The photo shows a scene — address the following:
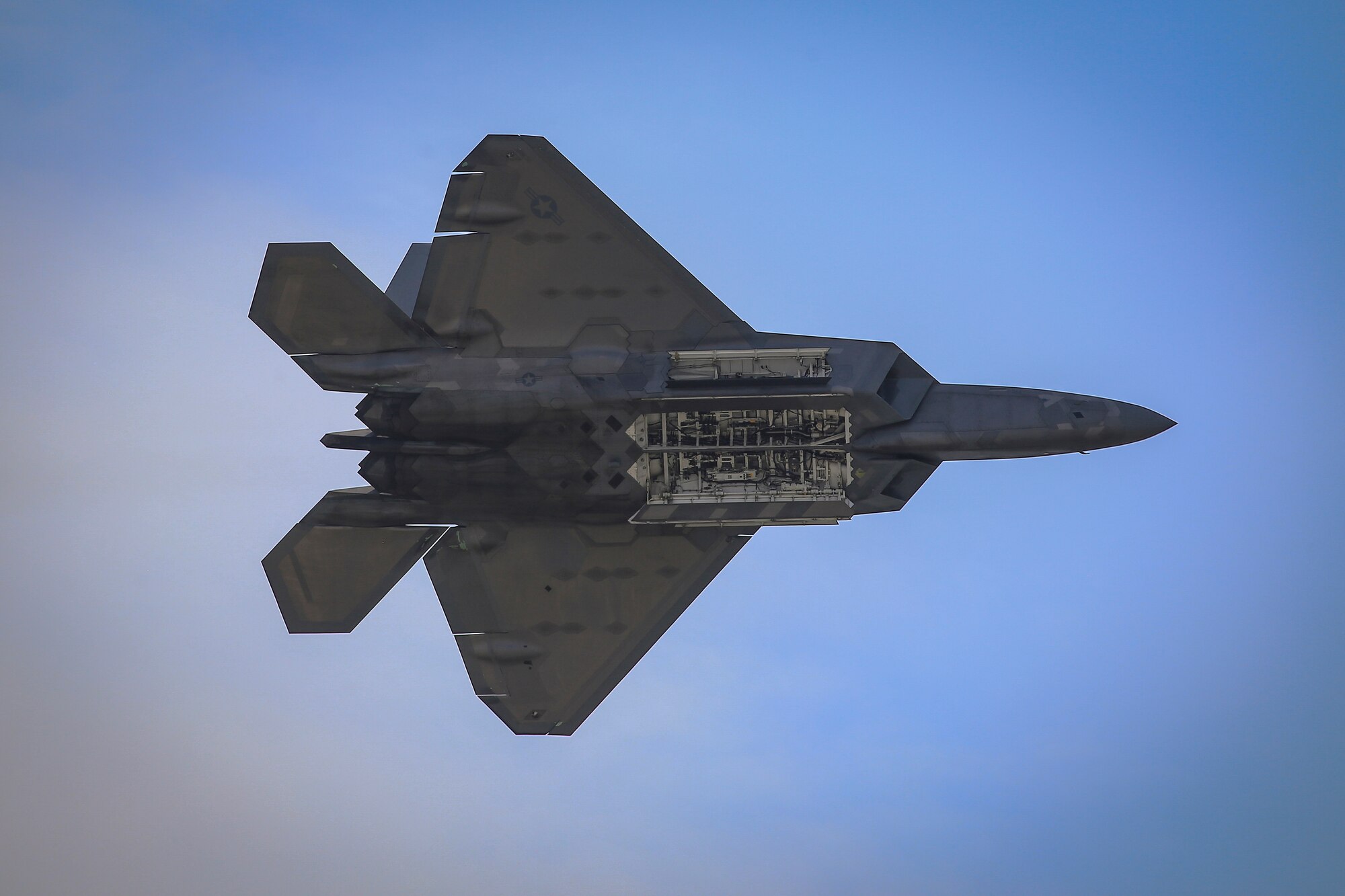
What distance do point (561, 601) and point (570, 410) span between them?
3.96 metres

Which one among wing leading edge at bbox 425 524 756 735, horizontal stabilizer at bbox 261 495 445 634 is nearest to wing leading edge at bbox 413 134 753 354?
wing leading edge at bbox 425 524 756 735

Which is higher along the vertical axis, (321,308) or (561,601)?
(321,308)

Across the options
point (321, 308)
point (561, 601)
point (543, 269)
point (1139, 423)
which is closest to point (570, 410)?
point (543, 269)

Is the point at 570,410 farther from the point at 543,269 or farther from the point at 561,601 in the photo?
the point at 561,601

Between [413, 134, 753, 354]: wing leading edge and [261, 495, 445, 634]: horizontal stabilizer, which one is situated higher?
[413, 134, 753, 354]: wing leading edge

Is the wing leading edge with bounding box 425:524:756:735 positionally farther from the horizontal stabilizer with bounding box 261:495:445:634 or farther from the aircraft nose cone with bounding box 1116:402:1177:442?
the aircraft nose cone with bounding box 1116:402:1177:442

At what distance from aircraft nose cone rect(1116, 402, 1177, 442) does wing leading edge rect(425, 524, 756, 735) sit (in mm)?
6994

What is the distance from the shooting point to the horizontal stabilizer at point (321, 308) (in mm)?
21438

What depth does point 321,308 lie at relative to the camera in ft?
70.6

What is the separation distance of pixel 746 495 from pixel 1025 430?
509 centimetres

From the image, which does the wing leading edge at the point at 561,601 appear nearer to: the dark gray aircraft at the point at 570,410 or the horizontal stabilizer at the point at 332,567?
the dark gray aircraft at the point at 570,410

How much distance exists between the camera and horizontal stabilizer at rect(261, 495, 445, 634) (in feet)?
73.0

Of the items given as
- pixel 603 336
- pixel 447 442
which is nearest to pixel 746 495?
pixel 603 336

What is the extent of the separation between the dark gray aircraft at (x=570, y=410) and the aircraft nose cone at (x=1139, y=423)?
38 millimetres
